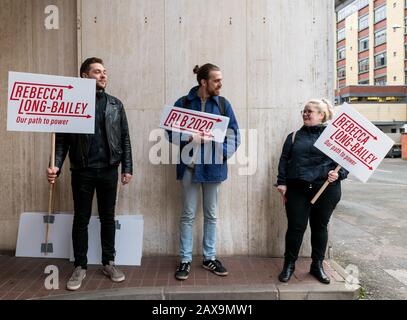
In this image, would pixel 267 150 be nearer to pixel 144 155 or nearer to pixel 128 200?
pixel 144 155

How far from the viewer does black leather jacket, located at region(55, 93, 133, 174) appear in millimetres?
4098

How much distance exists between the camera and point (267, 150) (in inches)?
201

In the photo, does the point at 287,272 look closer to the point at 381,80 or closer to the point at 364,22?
the point at 381,80

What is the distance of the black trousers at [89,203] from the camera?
4.12m

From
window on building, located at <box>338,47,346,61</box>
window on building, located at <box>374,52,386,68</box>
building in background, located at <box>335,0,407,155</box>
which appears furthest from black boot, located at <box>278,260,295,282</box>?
window on building, located at <box>338,47,346,61</box>

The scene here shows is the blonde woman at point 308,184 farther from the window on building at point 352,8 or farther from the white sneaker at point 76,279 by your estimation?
the window on building at point 352,8

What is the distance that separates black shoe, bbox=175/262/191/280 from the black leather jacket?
1.17 meters

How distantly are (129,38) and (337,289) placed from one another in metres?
3.67

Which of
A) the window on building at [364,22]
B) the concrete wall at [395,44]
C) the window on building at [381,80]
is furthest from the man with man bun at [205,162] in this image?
the window on building at [364,22]

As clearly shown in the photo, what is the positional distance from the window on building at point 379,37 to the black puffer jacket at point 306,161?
2207 inches

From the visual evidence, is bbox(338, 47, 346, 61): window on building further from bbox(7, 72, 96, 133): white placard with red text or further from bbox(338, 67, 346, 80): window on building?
bbox(7, 72, 96, 133): white placard with red text

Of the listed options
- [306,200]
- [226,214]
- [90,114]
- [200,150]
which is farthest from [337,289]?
[90,114]

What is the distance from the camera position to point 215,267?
4.50 meters

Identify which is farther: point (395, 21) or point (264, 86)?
point (395, 21)
